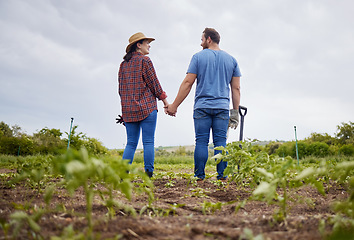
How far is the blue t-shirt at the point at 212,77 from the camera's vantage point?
3844 mm

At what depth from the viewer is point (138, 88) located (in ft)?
12.9

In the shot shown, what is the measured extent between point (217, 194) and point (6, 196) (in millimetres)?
1988

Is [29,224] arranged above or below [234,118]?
below

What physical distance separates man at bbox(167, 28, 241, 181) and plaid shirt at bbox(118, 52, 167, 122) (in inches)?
17.5

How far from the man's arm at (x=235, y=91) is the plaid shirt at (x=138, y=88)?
1.10 m

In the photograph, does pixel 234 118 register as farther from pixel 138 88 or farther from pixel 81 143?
pixel 81 143

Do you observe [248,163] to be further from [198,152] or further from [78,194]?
[78,194]

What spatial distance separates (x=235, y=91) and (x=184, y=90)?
791 millimetres

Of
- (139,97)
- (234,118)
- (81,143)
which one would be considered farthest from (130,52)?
(81,143)

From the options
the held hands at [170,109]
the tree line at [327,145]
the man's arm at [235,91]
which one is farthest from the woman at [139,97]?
the tree line at [327,145]

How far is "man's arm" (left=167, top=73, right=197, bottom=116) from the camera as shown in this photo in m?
4.05

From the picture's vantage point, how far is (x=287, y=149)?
1380 cm

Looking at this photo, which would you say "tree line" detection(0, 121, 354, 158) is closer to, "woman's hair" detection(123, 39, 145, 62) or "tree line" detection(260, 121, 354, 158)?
"tree line" detection(260, 121, 354, 158)

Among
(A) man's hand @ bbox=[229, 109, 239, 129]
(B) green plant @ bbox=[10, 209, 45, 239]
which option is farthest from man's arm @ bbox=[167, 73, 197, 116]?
(B) green plant @ bbox=[10, 209, 45, 239]
